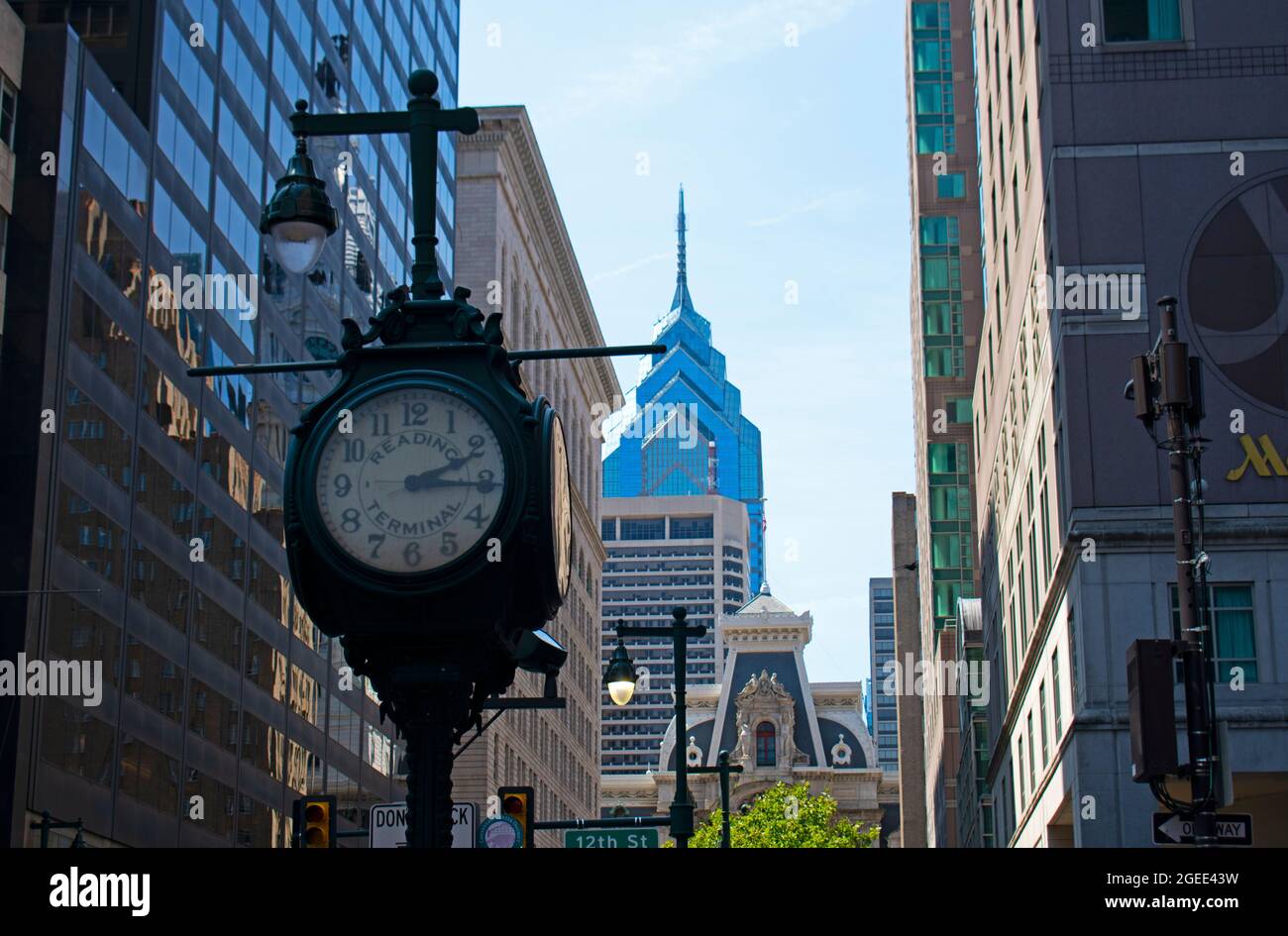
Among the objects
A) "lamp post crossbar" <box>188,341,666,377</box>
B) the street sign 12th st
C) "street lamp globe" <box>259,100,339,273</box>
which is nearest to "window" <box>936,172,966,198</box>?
the street sign 12th st

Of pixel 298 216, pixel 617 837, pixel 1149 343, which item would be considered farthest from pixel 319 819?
pixel 1149 343

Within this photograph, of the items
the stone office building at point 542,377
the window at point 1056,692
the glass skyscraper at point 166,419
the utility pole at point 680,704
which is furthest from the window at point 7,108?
the stone office building at point 542,377

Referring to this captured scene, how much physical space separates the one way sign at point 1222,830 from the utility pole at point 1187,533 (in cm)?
10

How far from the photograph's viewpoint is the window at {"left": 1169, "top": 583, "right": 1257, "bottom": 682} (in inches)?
1485

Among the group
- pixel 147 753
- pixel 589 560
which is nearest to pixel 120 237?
pixel 147 753

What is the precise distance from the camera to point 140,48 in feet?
177

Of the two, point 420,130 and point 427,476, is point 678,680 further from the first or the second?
point 427,476

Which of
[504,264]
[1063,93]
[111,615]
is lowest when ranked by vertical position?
[111,615]

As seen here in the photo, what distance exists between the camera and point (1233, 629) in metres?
38.0

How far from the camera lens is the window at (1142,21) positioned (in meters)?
40.7
